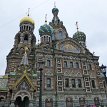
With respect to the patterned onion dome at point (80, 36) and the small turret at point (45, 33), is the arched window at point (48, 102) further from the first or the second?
the patterned onion dome at point (80, 36)

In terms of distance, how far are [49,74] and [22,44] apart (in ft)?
25.6

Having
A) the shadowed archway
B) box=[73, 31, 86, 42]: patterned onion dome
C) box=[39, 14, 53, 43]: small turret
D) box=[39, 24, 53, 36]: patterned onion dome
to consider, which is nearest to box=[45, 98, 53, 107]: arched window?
the shadowed archway

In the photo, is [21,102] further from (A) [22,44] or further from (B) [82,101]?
(A) [22,44]

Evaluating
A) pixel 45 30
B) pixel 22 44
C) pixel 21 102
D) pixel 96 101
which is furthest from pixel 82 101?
pixel 45 30

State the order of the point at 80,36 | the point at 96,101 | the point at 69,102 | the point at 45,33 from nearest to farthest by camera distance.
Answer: the point at 69,102
the point at 96,101
the point at 45,33
the point at 80,36

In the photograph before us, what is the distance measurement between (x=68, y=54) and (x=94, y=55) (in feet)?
19.0

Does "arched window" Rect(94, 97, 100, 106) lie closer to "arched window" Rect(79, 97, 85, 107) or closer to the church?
the church

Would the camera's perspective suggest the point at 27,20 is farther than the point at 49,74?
Yes

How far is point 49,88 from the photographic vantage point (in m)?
28.5

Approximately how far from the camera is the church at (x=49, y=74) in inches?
1024

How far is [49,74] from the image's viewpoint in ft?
96.9

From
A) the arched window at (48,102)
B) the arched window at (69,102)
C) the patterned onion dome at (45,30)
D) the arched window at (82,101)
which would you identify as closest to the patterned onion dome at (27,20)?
the patterned onion dome at (45,30)

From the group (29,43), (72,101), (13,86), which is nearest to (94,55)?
(72,101)

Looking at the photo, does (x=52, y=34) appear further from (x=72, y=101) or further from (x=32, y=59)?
(x=72, y=101)
